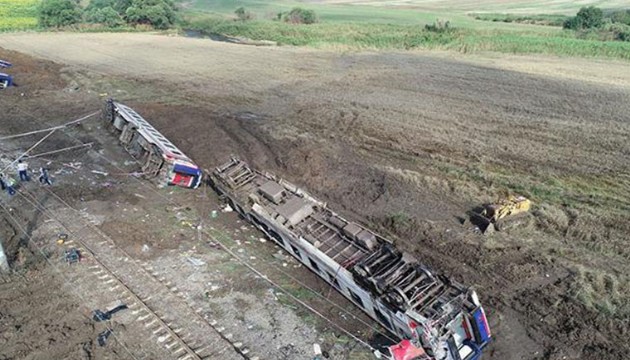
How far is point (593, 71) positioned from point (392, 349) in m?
32.4

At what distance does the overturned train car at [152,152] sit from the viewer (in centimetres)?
1869

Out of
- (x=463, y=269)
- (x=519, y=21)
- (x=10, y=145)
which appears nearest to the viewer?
(x=463, y=269)

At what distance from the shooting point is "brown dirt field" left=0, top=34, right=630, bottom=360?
13617 millimetres

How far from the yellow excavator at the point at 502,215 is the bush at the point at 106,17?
5707 cm

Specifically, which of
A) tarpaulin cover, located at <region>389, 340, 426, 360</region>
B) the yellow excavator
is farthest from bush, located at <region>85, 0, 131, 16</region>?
tarpaulin cover, located at <region>389, 340, 426, 360</region>

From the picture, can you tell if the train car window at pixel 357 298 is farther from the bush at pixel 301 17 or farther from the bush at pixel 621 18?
the bush at pixel 301 17

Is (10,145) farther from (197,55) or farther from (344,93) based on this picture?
(197,55)

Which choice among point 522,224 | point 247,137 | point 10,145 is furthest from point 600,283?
point 10,145

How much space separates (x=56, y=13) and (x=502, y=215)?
6227 centimetres

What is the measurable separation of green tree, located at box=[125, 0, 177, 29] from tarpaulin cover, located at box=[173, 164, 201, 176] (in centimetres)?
4946

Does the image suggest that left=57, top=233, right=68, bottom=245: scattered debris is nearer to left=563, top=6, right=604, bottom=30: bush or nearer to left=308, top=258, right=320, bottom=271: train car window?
left=308, top=258, right=320, bottom=271: train car window

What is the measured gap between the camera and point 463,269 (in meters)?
14.6

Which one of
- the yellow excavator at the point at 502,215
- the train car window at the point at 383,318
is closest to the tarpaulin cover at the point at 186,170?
the train car window at the point at 383,318

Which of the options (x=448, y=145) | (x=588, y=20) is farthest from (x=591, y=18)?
(x=448, y=145)
